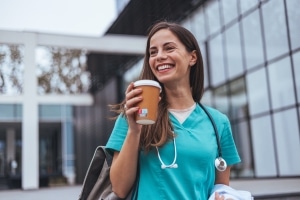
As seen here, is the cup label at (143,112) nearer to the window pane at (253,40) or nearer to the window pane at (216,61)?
the window pane at (253,40)

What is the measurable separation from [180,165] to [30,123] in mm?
11775

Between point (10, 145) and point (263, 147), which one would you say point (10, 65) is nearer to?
point (263, 147)

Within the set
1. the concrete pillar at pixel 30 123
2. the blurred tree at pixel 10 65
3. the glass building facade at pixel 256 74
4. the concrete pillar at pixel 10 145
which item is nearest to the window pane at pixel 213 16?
the glass building facade at pixel 256 74

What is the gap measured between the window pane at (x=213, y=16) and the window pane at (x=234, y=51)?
24.7 inches

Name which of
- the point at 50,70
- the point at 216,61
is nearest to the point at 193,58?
the point at 216,61

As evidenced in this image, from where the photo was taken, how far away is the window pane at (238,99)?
13.3 m

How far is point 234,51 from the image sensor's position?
528 inches

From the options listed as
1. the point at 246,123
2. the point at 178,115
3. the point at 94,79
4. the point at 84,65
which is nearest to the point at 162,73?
the point at 178,115

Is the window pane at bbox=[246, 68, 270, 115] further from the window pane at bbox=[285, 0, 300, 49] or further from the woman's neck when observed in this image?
the woman's neck

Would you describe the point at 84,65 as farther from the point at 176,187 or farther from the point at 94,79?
the point at 176,187

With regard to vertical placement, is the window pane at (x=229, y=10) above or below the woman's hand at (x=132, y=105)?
above

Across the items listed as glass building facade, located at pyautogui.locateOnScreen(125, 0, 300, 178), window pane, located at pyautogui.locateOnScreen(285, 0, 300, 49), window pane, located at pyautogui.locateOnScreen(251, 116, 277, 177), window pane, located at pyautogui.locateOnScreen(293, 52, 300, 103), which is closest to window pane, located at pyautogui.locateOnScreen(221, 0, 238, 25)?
glass building facade, located at pyautogui.locateOnScreen(125, 0, 300, 178)

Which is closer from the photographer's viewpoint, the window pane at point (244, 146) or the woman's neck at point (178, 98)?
the woman's neck at point (178, 98)

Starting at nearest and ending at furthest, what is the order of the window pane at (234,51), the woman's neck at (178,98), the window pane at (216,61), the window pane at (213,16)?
the woman's neck at (178,98), the window pane at (234,51), the window pane at (213,16), the window pane at (216,61)
